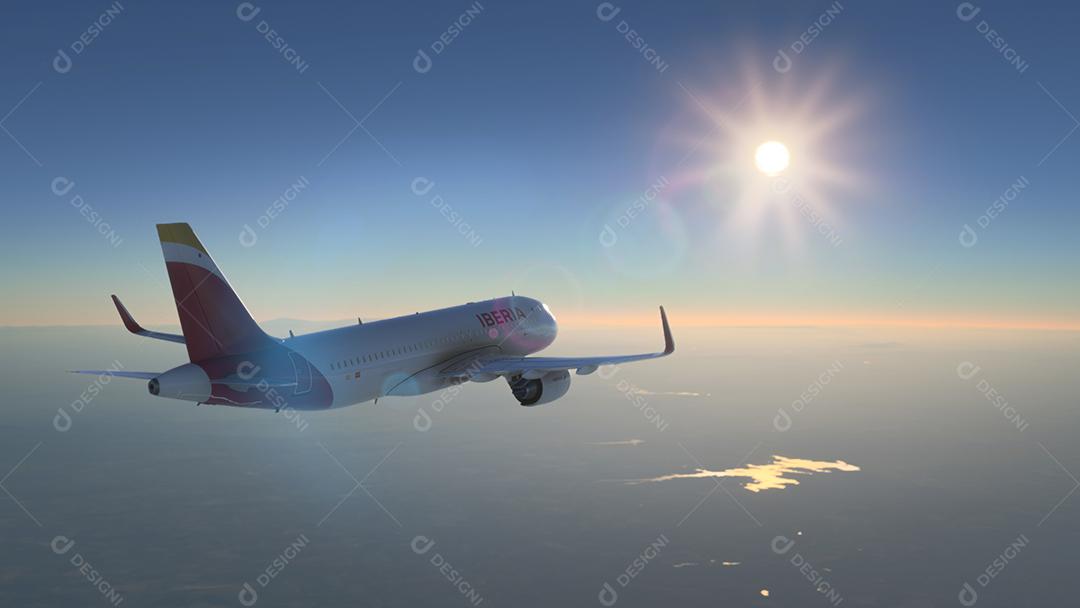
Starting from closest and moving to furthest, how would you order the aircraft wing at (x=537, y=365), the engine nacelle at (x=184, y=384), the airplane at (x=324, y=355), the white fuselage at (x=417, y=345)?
the engine nacelle at (x=184, y=384)
the airplane at (x=324, y=355)
the white fuselage at (x=417, y=345)
the aircraft wing at (x=537, y=365)

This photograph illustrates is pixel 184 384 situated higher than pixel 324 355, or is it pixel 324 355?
pixel 324 355

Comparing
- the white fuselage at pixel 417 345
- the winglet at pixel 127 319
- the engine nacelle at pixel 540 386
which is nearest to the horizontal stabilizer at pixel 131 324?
the winglet at pixel 127 319

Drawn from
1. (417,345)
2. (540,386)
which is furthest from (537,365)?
(417,345)

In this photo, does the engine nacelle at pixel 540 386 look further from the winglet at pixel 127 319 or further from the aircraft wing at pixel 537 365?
the winglet at pixel 127 319

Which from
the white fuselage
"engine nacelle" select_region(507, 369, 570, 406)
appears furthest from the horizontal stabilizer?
"engine nacelle" select_region(507, 369, 570, 406)

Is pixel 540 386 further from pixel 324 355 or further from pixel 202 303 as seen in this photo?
pixel 202 303

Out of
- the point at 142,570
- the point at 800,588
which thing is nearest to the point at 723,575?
the point at 800,588

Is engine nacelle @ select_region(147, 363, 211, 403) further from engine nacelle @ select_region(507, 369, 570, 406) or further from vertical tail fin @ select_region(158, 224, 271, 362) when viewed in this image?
engine nacelle @ select_region(507, 369, 570, 406)
